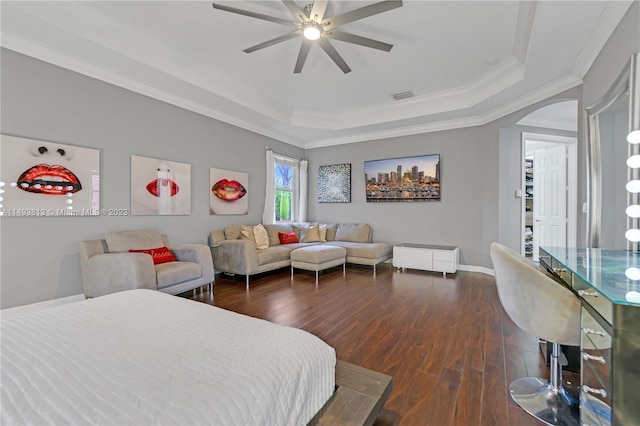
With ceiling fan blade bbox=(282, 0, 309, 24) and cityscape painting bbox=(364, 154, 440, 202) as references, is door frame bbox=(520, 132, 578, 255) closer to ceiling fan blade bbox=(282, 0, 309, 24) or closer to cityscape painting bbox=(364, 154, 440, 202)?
cityscape painting bbox=(364, 154, 440, 202)

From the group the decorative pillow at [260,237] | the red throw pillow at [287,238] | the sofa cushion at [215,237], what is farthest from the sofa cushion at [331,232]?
the sofa cushion at [215,237]

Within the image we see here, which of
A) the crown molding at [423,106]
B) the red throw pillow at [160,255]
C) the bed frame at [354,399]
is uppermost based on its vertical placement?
the crown molding at [423,106]

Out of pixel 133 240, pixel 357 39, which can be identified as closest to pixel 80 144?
pixel 133 240

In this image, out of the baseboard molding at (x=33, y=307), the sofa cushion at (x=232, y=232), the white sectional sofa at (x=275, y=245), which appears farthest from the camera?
the sofa cushion at (x=232, y=232)

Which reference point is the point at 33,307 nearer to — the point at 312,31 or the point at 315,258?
the point at 315,258

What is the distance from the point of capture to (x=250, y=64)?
3562mm

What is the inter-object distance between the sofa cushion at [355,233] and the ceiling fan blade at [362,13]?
388cm

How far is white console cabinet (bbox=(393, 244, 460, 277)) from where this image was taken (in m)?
4.63

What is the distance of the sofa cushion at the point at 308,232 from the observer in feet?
18.7

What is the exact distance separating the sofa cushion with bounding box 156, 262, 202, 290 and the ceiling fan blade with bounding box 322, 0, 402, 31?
116 inches

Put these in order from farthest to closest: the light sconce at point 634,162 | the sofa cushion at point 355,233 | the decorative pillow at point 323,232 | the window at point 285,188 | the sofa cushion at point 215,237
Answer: the window at point 285,188
the decorative pillow at point 323,232
the sofa cushion at point 355,233
the sofa cushion at point 215,237
the light sconce at point 634,162

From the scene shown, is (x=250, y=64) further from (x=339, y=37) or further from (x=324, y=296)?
(x=324, y=296)

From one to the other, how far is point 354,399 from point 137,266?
258 cm

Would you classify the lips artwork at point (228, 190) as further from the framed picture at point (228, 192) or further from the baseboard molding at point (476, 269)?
the baseboard molding at point (476, 269)
